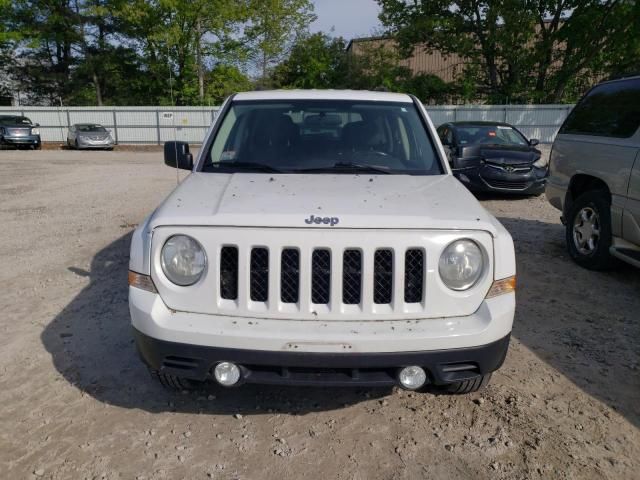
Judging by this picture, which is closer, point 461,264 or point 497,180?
point 461,264

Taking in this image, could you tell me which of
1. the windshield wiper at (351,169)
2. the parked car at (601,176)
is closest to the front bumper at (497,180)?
the parked car at (601,176)

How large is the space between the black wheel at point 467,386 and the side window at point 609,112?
3.37 metres

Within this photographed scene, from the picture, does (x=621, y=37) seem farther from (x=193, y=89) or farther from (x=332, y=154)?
(x=332, y=154)

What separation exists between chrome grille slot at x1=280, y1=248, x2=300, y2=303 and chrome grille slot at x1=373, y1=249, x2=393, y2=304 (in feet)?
1.23

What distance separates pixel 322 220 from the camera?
2607mm

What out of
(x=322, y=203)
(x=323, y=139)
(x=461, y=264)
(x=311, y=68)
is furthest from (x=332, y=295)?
(x=311, y=68)

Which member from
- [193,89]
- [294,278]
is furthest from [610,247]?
[193,89]

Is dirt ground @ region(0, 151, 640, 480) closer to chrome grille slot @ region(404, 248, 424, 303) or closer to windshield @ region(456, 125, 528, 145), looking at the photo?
chrome grille slot @ region(404, 248, 424, 303)

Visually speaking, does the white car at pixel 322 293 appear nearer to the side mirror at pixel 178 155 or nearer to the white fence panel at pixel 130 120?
the side mirror at pixel 178 155

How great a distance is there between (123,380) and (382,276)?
6.20 ft

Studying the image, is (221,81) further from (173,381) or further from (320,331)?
(320,331)

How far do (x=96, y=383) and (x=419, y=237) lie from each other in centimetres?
225

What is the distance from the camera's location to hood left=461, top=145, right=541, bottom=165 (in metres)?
10.2

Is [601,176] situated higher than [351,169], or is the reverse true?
[351,169]
